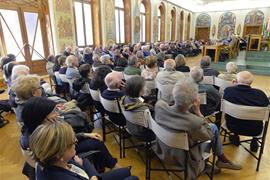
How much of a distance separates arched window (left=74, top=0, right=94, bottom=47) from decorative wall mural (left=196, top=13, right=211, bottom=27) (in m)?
17.1

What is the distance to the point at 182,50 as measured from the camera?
14.1 metres

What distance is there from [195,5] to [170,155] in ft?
76.8

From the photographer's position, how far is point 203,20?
22.6 metres

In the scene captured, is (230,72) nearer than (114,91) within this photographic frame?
No

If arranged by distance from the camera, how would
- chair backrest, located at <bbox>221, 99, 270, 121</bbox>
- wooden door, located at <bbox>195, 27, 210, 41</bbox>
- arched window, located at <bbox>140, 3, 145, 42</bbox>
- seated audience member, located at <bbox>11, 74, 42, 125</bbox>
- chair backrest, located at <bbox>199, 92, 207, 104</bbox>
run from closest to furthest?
1. seated audience member, located at <bbox>11, 74, 42, 125</bbox>
2. chair backrest, located at <bbox>221, 99, 270, 121</bbox>
3. chair backrest, located at <bbox>199, 92, 207, 104</bbox>
4. arched window, located at <bbox>140, 3, 145, 42</bbox>
5. wooden door, located at <bbox>195, 27, 210, 41</bbox>

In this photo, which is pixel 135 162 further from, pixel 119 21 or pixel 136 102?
pixel 119 21

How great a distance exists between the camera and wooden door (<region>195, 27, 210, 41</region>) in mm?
22797

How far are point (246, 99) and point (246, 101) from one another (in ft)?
0.08

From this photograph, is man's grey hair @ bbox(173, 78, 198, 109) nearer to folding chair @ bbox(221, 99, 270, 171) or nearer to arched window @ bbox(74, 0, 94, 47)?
folding chair @ bbox(221, 99, 270, 171)

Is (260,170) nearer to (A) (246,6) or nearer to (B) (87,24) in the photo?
(B) (87,24)

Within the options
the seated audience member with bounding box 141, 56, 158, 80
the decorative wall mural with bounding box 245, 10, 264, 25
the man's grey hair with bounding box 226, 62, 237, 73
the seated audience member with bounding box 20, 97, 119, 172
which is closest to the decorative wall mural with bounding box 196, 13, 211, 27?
the decorative wall mural with bounding box 245, 10, 264, 25

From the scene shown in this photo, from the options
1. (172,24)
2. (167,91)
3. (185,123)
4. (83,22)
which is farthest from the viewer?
(172,24)

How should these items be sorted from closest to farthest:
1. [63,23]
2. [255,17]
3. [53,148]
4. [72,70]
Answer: [53,148]
[72,70]
[63,23]
[255,17]

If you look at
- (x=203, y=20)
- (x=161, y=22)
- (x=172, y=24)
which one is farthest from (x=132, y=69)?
(x=203, y=20)
